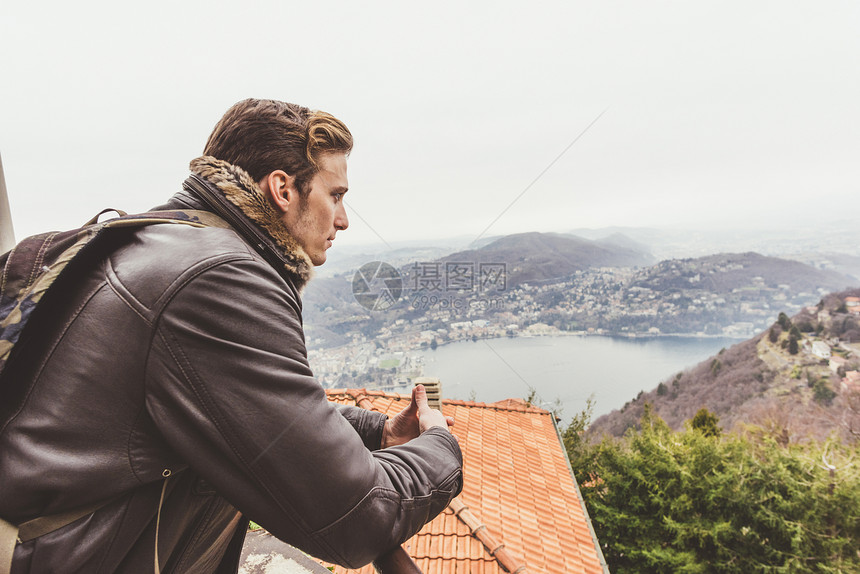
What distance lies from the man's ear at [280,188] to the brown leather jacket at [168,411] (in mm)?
286

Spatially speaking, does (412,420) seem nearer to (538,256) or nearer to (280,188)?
(280,188)

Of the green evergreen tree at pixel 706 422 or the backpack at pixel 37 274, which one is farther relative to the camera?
the green evergreen tree at pixel 706 422

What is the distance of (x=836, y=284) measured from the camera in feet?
265

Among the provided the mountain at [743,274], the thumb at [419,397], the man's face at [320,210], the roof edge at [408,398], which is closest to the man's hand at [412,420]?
the thumb at [419,397]

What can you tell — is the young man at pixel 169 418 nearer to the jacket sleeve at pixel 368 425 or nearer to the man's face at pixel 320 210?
the man's face at pixel 320 210

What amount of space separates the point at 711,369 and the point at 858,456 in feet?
131

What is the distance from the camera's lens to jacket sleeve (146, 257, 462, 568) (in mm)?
675

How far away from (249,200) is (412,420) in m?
0.73

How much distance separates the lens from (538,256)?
4584 centimetres

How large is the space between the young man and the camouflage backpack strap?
0.03 meters

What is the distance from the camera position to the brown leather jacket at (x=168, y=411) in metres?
0.68

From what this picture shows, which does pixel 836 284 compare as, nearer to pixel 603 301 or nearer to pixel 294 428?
pixel 603 301

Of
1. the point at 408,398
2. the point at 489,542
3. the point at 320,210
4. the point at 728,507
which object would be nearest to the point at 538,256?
the point at 728,507

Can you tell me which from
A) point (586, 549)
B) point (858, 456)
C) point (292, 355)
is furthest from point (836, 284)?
point (292, 355)
